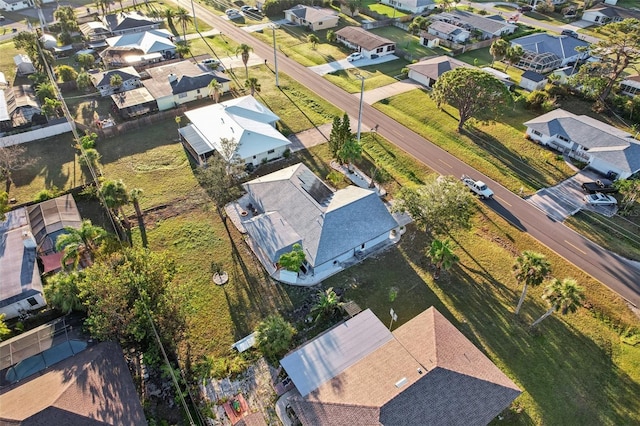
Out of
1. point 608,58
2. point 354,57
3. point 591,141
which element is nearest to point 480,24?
point 608,58

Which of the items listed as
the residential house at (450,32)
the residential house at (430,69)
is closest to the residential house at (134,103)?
the residential house at (430,69)

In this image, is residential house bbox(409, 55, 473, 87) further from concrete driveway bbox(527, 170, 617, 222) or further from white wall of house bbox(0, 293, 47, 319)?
white wall of house bbox(0, 293, 47, 319)

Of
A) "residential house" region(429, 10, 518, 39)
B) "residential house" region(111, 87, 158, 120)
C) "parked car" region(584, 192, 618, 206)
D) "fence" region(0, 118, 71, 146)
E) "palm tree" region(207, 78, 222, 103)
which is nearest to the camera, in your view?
"parked car" region(584, 192, 618, 206)

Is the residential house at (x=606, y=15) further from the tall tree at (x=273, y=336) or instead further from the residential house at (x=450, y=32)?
the tall tree at (x=273, y=336)

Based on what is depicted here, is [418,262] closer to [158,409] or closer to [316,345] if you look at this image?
[316,345]

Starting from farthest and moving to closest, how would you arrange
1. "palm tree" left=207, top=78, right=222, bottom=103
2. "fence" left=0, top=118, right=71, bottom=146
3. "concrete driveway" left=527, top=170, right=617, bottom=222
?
1. "palm tree" left=207, top=78, right=222, bottom=103
2. "fence" left=0, top=118, right=71, bottom=146
3. "concrete driveway" left=527, top=170, right=617, bottom=222

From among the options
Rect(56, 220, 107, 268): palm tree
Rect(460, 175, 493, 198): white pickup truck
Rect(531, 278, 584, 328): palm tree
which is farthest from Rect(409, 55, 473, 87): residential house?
Rect(56, 220, 107, 268): palm tree

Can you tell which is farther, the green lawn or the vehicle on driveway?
the green lawn
